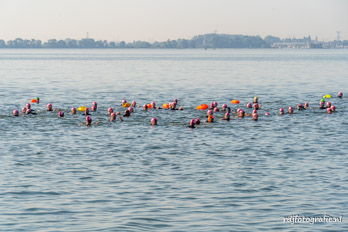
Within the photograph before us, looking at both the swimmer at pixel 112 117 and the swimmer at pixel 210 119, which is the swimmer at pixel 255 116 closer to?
the swimmer at pixel 210 119

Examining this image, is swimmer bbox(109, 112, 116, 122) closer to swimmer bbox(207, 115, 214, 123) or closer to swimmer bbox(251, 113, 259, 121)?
swimmer bbox(207, 115, 214, 123)

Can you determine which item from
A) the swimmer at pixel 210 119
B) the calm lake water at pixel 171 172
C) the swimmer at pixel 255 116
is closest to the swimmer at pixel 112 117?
the calm lake water at pixel 171 172

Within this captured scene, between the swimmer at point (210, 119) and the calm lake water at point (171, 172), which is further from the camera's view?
the swimmer at point (210, 119)

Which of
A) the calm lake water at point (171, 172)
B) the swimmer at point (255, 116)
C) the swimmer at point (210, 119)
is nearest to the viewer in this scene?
the calm lake water at point (171, 172)

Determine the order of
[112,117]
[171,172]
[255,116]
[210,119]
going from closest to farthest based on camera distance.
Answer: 1. [171,172]
2. [210,119]
3. [112,117]
4. [255,116]

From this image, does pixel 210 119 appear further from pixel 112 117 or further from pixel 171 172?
pixel 171 172

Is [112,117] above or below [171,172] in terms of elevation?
below

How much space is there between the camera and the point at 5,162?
2811 centimetres

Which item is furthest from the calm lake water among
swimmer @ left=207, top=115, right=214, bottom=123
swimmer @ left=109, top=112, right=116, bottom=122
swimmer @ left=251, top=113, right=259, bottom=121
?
swimmer @ left=207, top=115, right=214, bottom=123

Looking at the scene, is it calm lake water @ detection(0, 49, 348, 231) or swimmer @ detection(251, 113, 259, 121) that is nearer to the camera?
calm lake water @ detection(0, 49, 348, 231)

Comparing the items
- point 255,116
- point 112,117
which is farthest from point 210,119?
point 112,117

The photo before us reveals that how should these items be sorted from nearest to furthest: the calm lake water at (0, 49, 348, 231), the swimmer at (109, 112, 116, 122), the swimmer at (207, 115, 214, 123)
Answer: the calm lake water at (0, 49, 348, 231) → the swimmer at (207, 115, 214, 123) → the swimmer at (109, 112, 116, 122)

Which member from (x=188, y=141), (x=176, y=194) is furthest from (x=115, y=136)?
(x=176, y=194)

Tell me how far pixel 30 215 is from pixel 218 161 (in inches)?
445
